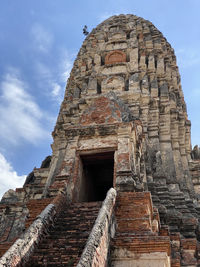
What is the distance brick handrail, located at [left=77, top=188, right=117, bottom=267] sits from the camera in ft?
14.3

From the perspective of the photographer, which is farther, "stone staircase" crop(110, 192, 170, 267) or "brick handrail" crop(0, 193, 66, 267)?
"stone staircase" crop(110, 192, 170, 267)

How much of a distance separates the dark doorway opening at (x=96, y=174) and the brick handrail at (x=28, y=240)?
2.81 metres

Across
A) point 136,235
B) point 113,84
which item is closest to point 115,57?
point 113,84

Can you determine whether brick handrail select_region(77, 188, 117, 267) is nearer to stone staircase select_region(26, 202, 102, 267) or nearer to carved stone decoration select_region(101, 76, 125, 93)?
stone staircase select_region(26, 202, 102, 267)

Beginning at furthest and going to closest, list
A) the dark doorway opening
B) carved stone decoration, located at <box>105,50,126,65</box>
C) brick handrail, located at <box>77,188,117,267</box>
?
carved stone decoration, located at <box>105,50,126,65</box>
the dark doorway opening
brick handrail, located at <box>77,188,117,267</box>

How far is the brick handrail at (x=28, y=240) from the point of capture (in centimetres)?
452

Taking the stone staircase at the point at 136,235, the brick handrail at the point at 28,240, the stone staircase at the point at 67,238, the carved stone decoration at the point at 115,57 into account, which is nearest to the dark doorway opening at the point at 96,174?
the stone staircase at the point at 67,238

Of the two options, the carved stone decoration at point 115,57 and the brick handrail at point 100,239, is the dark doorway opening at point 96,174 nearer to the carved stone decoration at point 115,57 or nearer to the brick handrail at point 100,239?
the brick handrail at point 100,239

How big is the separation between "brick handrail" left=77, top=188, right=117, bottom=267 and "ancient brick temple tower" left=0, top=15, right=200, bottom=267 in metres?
0.02

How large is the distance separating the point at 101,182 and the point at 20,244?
7.01 meters

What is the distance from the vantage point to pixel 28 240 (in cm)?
524

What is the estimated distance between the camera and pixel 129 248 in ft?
18.4

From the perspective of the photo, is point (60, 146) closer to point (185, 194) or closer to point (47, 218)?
point (185, 194)

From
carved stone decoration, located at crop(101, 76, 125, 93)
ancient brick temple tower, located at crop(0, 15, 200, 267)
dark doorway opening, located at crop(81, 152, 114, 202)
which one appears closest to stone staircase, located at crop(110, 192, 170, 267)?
ancient brick temple tower, located at crop(0, 15, 200, 267)
